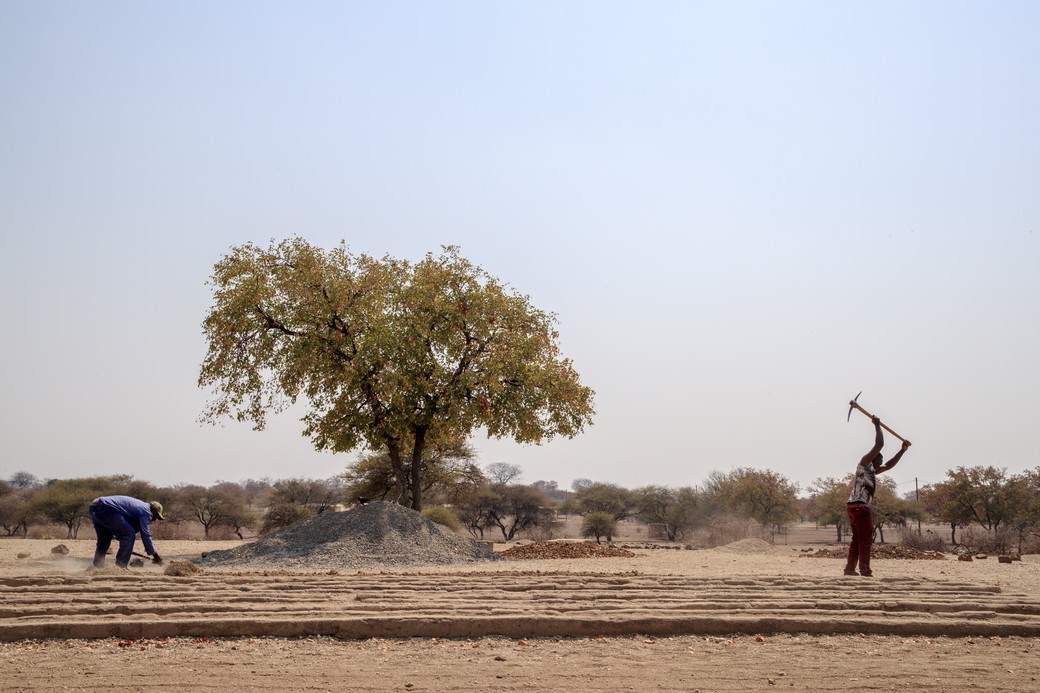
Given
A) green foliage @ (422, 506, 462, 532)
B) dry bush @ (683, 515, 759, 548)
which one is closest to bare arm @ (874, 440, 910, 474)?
dry bush @ (683, 515, 759, 548)

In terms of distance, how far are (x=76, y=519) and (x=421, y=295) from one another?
26.3 meters

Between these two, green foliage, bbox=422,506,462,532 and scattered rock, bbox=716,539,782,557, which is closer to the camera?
scattered rock, bbox=716,539,782,557

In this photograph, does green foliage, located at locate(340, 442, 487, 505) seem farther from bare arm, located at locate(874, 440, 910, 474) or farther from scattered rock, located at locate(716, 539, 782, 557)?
bare arm, located at locate(874, 440, 910, 474)

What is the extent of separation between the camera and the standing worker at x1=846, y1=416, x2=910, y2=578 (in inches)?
483

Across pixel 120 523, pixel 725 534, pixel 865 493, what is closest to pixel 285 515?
pixel 725 534

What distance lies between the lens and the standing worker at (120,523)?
519 inches

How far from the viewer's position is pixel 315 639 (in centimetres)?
751

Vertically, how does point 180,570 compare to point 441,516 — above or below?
above

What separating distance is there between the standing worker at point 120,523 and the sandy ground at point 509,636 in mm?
2914

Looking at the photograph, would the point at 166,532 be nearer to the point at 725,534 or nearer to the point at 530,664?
the point at 725,534

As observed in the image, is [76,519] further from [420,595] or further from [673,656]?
[673,656]

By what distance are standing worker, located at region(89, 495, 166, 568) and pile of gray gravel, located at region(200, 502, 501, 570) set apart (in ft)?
7.36

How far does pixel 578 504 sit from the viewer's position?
49844 mm

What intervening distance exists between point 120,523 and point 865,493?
1067 centimetres
